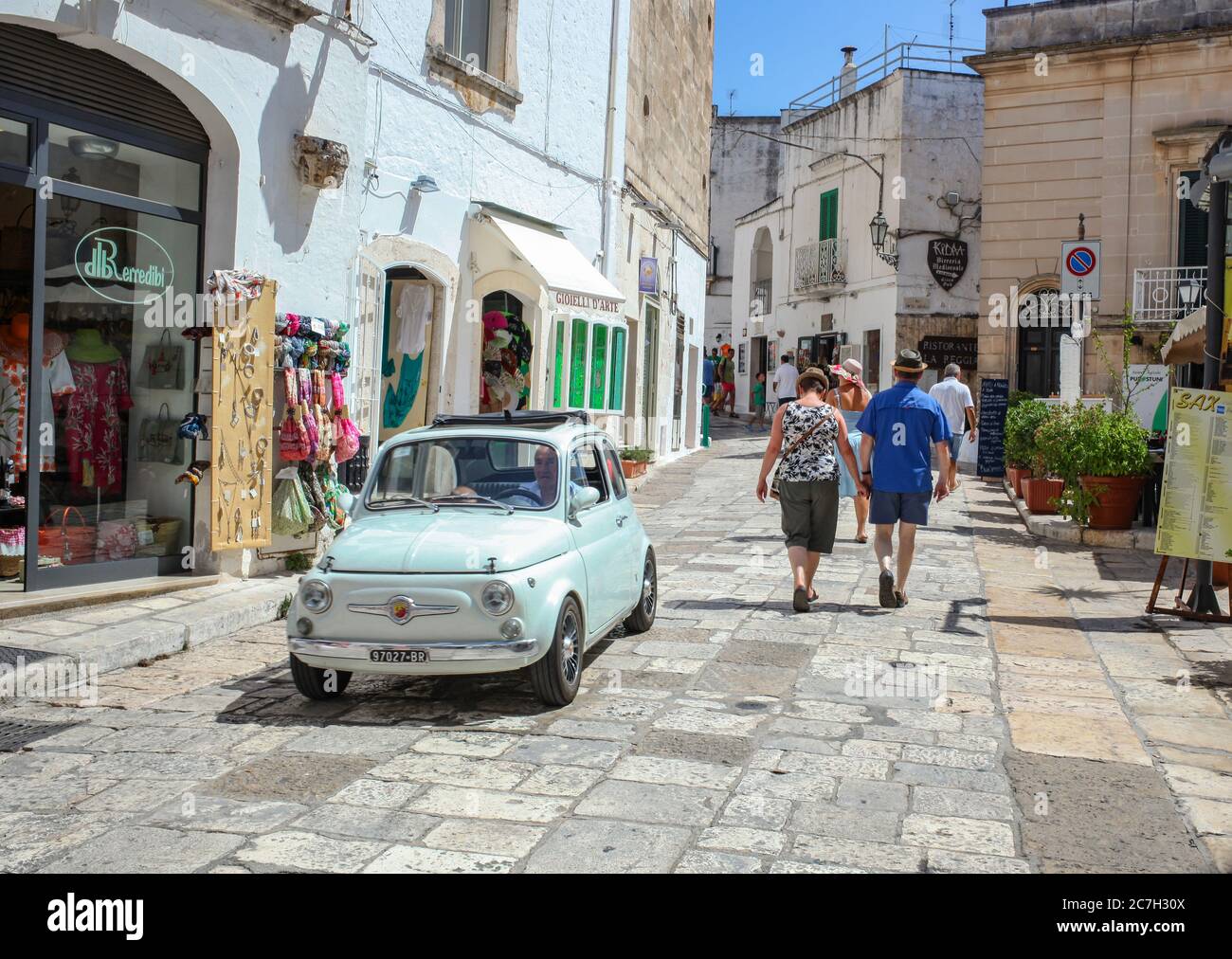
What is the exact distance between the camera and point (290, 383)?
→ 9742 millimetres

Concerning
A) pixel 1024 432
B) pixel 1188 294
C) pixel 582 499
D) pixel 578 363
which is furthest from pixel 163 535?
pixel 1188 294

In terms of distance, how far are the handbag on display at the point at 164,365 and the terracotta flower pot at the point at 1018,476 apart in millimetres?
10836

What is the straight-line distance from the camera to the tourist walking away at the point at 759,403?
37384 mm

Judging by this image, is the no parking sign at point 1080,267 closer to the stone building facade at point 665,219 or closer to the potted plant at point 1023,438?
the potted plant at point 1023,438

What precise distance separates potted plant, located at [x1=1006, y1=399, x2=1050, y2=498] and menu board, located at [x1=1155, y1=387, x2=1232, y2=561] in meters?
7.04

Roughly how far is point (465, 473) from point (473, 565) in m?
1.06

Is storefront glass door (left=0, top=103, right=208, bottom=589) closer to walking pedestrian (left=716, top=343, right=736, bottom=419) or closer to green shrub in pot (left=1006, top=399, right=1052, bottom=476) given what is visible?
green shrub in pot (left=1006, top=399, right=1052, bottom=476)

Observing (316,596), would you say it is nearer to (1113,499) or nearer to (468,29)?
(1113,499)

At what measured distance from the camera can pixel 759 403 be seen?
38.3 m

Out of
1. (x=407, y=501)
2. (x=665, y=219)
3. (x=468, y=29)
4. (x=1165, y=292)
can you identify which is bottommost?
(x=407, y=501)

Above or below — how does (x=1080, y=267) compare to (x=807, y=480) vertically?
above

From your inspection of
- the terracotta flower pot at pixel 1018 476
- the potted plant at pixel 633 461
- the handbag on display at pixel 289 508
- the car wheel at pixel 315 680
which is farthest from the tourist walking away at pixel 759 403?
the car wheel at pixel 315 680

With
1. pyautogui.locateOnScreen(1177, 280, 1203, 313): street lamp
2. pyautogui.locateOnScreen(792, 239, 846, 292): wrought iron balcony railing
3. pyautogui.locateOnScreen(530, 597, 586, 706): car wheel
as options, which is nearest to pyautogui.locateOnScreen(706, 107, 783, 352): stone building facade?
pyautogui.locateOnScreen(792, 239, 846, 292): wrought iron balcony railing
